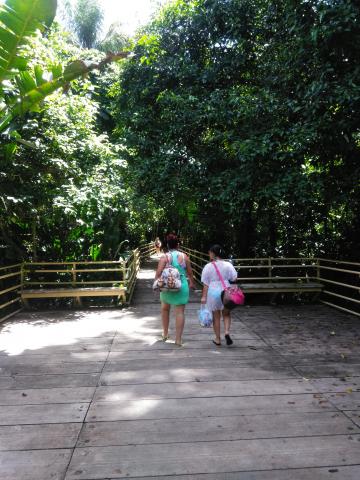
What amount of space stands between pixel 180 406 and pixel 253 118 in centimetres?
820

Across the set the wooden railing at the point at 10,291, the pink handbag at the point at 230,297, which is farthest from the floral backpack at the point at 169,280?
the wooden railing at the point at 10,291

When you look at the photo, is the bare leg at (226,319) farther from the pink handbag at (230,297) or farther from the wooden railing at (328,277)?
the wooden railing at (328,277)

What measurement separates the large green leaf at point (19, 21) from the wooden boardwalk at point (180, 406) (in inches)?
171

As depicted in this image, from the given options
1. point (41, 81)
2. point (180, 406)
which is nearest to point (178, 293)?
point (180, 406)

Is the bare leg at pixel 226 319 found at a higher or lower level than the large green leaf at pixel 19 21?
lower

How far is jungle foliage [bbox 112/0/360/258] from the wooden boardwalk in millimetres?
4042

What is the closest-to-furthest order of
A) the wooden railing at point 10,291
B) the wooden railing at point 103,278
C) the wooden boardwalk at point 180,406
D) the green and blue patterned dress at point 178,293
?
1. the wooden boardwalk at point 180,406
2. the green and blue patterned dress at point 178,293
3. the wooden railing at point 10,291
4. the wooden railing at point 103,278

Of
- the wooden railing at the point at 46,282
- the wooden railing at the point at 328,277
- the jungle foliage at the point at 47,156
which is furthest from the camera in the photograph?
the wooden railing at the point at 328,277

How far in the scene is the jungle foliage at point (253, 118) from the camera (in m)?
8.35

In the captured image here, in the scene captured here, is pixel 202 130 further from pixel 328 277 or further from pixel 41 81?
pixel 41 81

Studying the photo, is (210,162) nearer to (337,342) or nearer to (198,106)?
(198,106)

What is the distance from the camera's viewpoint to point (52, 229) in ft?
36.6

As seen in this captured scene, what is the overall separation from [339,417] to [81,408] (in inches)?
96.1

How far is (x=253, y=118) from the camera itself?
10391 millimetres
